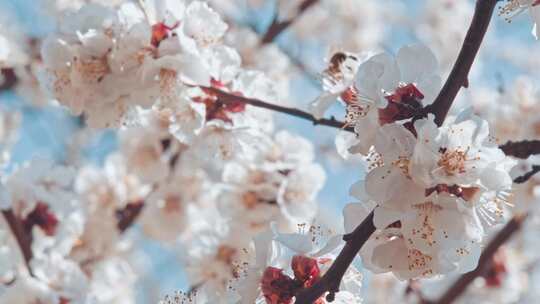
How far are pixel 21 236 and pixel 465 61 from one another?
1.66 meters

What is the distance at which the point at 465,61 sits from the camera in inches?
50.1

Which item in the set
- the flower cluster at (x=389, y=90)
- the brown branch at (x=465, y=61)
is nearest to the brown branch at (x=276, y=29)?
the flower cluster at (x=389, y=90)

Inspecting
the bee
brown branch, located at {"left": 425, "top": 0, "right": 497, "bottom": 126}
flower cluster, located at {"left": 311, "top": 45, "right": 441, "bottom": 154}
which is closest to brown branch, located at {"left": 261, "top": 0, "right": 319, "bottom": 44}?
the bee

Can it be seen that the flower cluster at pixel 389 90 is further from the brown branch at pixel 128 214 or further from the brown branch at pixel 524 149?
the brown branch at pixel 128 214

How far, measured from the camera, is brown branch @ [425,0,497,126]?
127 cm

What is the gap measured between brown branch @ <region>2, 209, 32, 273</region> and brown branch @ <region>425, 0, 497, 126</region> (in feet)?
5.04

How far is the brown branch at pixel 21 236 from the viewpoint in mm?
2377

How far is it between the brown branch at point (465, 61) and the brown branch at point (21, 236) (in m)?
1.53

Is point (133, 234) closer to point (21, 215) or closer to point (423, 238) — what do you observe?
point (21, 215)

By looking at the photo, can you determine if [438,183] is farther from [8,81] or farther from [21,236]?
[8,81]

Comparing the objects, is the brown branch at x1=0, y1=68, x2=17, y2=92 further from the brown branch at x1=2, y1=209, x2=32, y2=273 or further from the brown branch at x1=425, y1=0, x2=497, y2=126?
the brown branch at x1=425, y1=0, x2=497, y2=126

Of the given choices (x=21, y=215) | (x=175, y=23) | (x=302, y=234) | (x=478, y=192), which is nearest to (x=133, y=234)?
(x=21, y=215)

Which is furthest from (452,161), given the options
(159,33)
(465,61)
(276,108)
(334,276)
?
(159,33)

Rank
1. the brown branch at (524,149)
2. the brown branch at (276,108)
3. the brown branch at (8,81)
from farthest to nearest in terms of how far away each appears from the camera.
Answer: the brown branch at (8,81)
the brown branch at (276,108)
the brown branch at (524,149)
